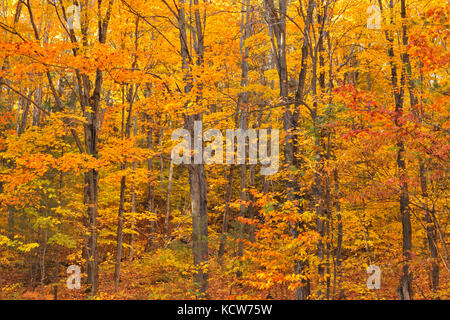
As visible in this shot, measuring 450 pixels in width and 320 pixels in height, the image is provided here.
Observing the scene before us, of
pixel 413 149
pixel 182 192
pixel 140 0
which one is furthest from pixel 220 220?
pixel 413 149

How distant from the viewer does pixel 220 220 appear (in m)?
21.9

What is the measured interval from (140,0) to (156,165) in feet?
44.4

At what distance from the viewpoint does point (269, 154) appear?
18.0m

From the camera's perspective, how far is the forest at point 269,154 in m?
7.79

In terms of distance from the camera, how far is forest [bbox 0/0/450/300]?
307 inches

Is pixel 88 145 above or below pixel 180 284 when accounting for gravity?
A: above

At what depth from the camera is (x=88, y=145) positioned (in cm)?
1166

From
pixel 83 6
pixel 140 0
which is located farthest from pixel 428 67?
pixel 83 6
